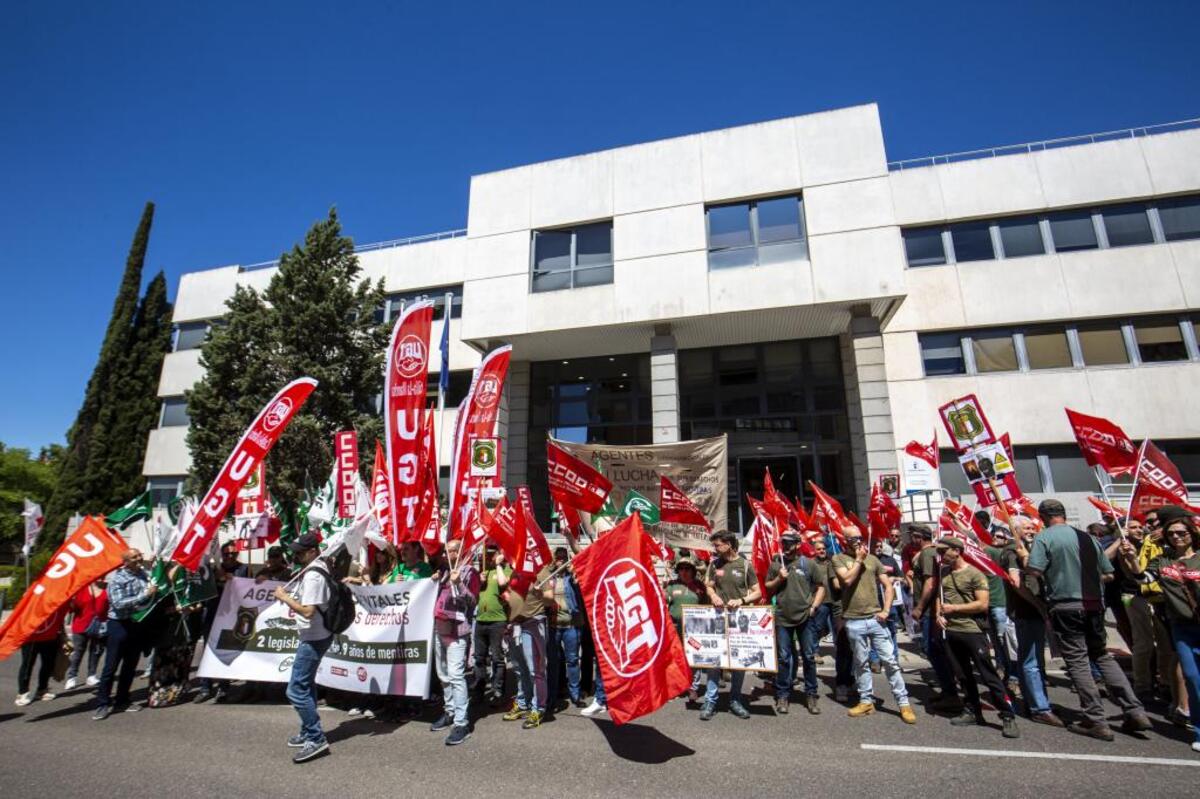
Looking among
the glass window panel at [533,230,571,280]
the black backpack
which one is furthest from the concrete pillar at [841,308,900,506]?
the black backpack

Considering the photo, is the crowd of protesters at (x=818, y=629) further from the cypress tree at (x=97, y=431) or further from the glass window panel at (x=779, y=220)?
the cypress tree at (x=97, y=431)

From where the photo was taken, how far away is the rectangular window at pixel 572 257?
57.5 feet

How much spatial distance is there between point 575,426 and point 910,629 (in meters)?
11.7

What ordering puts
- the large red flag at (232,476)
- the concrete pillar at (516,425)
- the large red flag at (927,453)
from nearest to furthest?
the large red flag at (232,476)
the large red flag at (927,453)
the concrete pillar at (516,425)

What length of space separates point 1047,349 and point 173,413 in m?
34.2

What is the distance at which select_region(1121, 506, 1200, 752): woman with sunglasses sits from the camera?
505cm

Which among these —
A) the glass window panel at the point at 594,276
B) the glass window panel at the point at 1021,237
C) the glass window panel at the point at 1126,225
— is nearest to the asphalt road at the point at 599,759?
the glass window panel at the point at 594,276

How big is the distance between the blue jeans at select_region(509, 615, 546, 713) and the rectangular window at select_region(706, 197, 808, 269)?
12.8 meters

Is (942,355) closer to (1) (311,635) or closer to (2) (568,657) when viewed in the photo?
(2) (568,657)

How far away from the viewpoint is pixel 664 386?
16.9m

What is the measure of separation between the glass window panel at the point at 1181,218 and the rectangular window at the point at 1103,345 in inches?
122

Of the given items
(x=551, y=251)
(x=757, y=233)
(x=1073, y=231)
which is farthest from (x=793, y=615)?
(x=1073, y=231)

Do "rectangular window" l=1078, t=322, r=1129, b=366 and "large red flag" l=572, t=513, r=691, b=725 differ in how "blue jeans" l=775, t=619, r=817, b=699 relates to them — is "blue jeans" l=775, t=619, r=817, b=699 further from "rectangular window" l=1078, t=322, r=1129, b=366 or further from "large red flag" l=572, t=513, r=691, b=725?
"rectangular window" l=1078, t=322, r=1129, b=366

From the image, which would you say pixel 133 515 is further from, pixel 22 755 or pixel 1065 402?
pixel 1065 402
